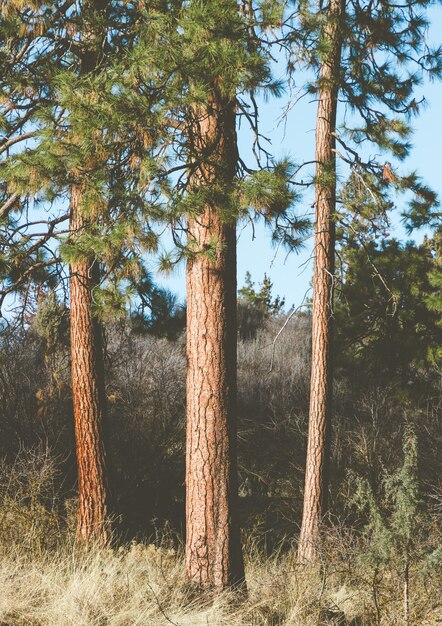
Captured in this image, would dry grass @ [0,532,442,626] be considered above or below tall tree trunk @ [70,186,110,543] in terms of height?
below

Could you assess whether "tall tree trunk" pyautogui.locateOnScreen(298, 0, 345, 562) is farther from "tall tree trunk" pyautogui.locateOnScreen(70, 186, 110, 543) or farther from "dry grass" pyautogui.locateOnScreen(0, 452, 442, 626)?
"tall tree trunk" pyautogui.locateOnScreen(70, 186, 110, 543)

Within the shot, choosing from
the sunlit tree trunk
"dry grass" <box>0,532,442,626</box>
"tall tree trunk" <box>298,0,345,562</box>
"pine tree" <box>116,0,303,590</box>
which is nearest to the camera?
"dry grass" <box>0,532,442,626</box>

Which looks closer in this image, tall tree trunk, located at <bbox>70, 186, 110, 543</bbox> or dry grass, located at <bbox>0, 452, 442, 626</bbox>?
dry grass, located at <bbox>0, 452, 442, 626</bbox>

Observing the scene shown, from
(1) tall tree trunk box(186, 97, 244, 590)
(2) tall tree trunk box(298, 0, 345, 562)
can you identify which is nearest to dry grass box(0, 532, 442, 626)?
(1) tall tree trunk box(186, 97, 244, 590)

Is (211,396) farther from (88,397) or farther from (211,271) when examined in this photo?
(88,397)

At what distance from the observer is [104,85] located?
709cm

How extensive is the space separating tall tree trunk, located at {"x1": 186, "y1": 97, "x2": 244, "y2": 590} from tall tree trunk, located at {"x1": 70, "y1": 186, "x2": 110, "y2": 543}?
8.70 feet

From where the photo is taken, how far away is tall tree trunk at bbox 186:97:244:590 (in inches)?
269

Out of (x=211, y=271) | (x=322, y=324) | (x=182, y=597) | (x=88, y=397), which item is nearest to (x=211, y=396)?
(x=211, y=271)

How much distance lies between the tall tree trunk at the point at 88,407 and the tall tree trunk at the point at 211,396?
104 inches

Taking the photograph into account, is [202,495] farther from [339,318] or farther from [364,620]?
[339,318]

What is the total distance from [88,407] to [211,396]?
119 inches

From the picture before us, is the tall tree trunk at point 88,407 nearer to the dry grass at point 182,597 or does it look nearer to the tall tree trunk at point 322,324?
the dry grass at point 182,597

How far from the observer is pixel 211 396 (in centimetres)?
684
